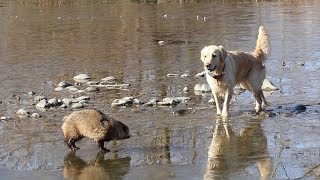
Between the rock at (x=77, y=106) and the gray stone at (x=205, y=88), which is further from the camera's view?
the gray stone at (x=205, y=88)

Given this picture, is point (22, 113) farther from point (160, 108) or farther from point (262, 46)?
point (262, 46)

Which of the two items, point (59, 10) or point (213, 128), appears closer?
point (213, 128)

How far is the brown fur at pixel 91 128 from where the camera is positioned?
8250mm

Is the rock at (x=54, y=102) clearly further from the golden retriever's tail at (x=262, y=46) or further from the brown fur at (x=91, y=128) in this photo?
the golden retriever's tail at (x=262, y=46)

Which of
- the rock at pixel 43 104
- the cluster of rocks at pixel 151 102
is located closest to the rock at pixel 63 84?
the rock at pixel 43 104

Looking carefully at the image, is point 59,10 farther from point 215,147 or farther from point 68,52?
point 215,147

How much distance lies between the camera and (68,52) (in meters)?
20.5

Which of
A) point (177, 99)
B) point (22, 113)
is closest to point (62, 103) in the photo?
point (22, 113)

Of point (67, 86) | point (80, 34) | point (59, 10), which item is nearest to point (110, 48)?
point (80, 34)

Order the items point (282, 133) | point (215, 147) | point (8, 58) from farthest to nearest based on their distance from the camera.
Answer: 1. point (8, 58)
2. point (282, 133)
3. point (215, 147)

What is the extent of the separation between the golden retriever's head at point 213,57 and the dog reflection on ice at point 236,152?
95 cm

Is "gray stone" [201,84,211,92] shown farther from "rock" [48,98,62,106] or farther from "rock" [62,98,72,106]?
"rock" [48,98,62,106]

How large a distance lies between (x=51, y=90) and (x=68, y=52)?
714 cm

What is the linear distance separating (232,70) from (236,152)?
9.33ft
